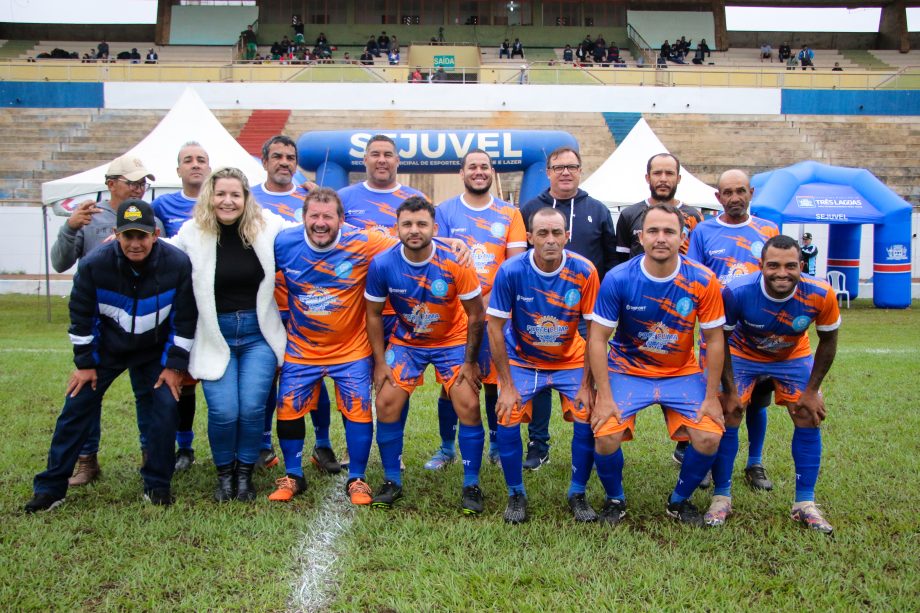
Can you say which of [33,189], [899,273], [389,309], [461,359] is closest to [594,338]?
[461,359]

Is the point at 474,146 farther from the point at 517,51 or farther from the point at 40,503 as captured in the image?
the point at 517,51

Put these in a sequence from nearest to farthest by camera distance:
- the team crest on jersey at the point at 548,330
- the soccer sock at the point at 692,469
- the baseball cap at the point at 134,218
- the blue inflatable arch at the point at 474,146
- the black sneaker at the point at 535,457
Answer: the soccer sock at the point at 692,469 → the baseball cap at the point at 134,218 → the team crest on jersey at the point at 548,330 → the black sneaker at the point at 535,457 → the blue inflatable arch at the point at 474,146

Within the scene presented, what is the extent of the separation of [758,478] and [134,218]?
4111 mm

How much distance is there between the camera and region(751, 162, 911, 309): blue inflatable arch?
14484 millimetres

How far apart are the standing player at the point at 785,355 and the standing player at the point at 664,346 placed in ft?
0.67

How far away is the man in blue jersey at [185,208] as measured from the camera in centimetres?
516

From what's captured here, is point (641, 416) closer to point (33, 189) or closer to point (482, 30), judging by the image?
point (33, 189)

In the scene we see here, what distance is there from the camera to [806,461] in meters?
4.24

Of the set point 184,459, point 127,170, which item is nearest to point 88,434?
point 184,459

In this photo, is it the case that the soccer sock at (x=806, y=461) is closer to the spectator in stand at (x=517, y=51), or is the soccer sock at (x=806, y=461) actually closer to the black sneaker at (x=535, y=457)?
the black sneaker at (x=535, y=457)

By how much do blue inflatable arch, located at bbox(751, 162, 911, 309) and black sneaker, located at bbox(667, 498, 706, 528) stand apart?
11.0m

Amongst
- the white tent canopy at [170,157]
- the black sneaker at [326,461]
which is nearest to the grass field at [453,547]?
the black sneaker at [326,461]

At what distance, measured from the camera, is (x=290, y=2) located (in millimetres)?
36812

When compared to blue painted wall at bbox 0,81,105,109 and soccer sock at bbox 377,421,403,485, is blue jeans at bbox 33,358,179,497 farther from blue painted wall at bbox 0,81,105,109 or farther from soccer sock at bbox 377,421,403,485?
blue painted wall at bbox 0,81,105,109
